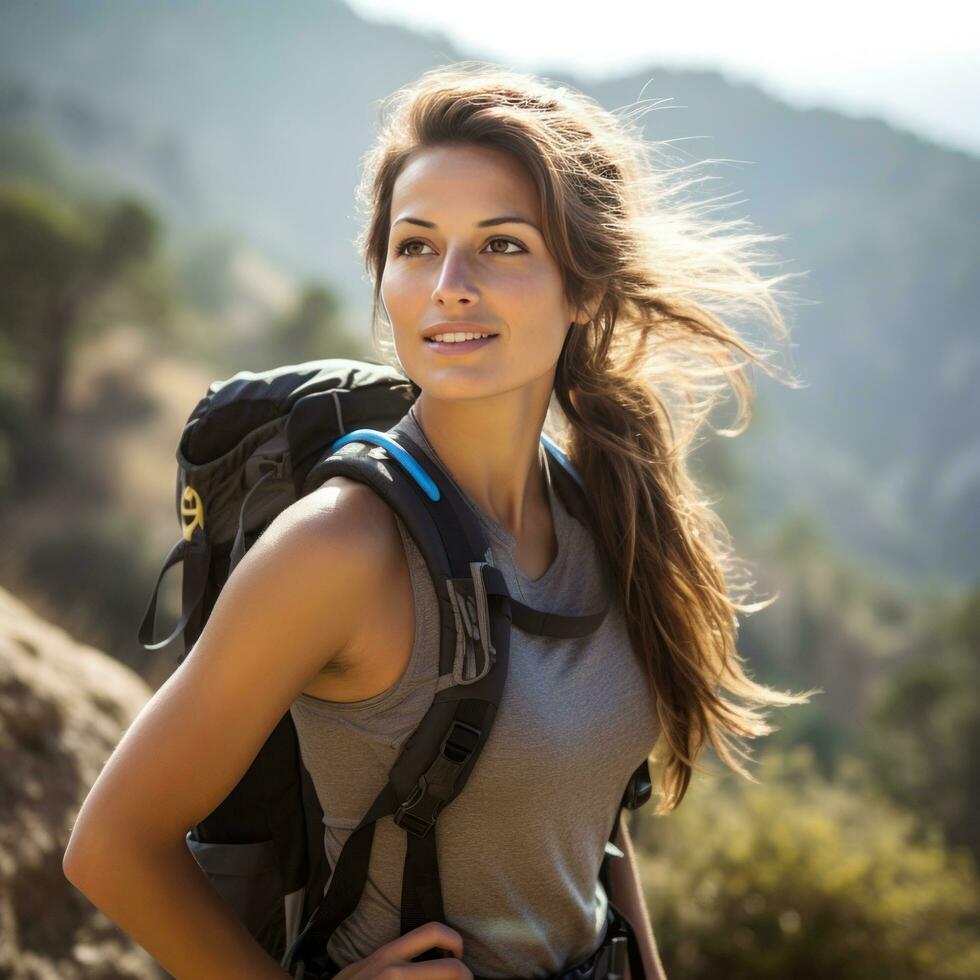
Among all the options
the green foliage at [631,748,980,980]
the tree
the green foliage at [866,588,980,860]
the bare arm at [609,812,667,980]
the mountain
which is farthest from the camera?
the mountain

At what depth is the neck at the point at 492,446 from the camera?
1.73 m

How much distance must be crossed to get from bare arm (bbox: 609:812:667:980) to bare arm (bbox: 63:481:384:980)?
875 mm

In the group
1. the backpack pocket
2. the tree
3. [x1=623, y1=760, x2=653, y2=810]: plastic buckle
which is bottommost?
the tree

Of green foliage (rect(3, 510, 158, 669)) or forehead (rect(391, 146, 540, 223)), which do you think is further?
green foliage (rect(3, 510, 158, 669))

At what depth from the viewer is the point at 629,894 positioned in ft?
6.44

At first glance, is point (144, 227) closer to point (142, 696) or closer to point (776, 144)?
point (142, 696)

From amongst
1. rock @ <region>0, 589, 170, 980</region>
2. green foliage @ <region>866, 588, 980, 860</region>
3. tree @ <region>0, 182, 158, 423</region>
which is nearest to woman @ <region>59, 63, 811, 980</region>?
rock @ <region>0, 589, 170, 980</region>

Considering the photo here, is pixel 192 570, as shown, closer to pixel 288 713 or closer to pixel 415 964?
pixel 288 713

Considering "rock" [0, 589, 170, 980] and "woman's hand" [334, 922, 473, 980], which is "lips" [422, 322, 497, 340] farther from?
"rock" [0, 589, 170, 980]

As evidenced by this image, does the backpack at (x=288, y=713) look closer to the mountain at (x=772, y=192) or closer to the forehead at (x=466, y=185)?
the forehead at (x=466, y=185)

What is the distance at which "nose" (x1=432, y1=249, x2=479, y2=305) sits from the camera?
164 cm

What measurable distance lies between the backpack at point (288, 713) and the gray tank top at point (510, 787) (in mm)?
29

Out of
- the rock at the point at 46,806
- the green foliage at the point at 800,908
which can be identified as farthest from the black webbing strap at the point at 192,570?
the green foliage at the point at 800,908

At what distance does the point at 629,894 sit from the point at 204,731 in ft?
3.41
